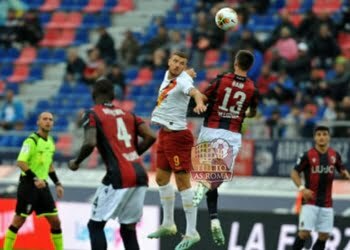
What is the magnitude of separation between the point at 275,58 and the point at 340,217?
6.86 m

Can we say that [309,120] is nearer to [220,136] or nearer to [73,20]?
[220,136]

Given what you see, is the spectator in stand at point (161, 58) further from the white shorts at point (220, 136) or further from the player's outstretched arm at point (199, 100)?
the player's outstretched arm at point (199, 100)

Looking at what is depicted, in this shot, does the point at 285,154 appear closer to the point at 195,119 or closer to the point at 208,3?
the point at 195,119

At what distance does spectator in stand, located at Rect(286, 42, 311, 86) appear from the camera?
23.2 meters

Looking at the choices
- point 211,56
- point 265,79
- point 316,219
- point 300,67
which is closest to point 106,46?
point 211,56

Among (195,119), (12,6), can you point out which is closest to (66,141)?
(195,119)

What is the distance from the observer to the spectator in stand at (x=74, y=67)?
27.5 metres

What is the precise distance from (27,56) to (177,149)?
16.2 m

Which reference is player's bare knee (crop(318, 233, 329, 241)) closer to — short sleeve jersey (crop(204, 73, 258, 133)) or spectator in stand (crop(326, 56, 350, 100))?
short sleeve jersey (crop(204, 73, 258, 133))

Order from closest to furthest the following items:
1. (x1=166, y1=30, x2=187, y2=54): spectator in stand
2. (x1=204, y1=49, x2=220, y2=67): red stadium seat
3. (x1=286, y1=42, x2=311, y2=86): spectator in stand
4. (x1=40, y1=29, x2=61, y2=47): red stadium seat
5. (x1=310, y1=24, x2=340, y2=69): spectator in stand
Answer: (x1=286, y1=42, x2=311, y2=86): spectator in stand < (x1=310, y1=24, x2=340, y2=69): spectator in stand < (x1=204, y1=49, x2=220, y2=67): red stadium seat < (x1=166, y1=30, x2=187, y2=54): spectator in stand < (x1=40, y1=29, x2=61, y2=47): red stadium seat

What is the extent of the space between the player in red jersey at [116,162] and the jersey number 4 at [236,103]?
1773 mm

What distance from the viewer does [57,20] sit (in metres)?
30.2

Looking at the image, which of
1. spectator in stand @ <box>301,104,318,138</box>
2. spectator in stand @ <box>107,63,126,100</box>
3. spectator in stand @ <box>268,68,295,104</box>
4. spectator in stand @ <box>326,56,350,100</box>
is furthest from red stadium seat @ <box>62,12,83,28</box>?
spectator in stand @ <box>301,104,318,138</box>

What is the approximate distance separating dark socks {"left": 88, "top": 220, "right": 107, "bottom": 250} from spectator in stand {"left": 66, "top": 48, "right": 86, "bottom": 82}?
49.1ft
